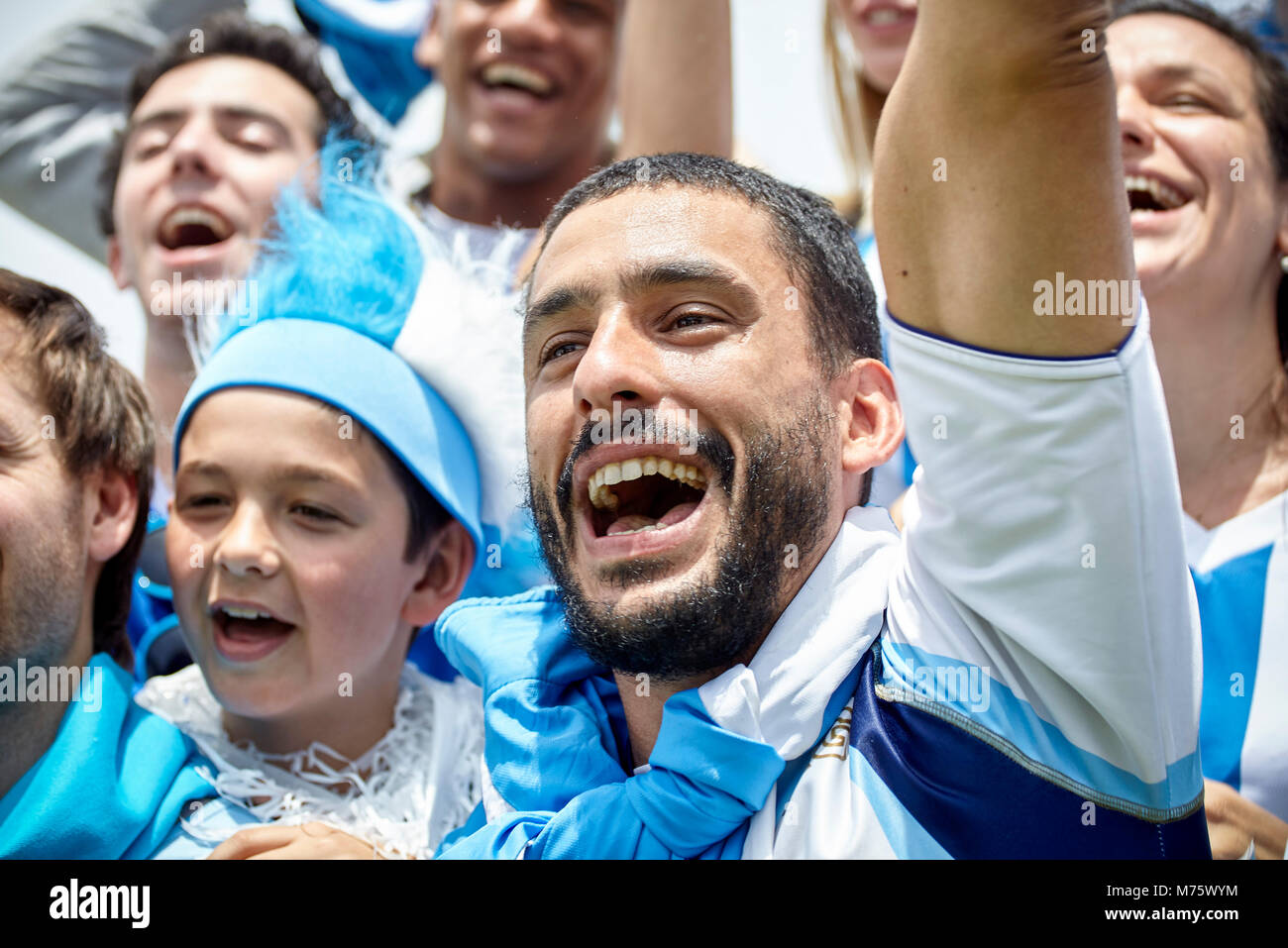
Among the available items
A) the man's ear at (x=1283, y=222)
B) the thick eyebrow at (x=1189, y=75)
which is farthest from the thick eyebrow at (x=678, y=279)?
the man's ear at (x=1283, y=222)

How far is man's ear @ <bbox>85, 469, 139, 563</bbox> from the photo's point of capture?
6.15ft

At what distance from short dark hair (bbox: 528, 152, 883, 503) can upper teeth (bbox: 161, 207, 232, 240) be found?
42.8 inches

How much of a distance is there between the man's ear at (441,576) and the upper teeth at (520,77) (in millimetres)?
1035

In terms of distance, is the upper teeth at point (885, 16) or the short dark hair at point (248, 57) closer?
the upper teeth at point (885, 16)

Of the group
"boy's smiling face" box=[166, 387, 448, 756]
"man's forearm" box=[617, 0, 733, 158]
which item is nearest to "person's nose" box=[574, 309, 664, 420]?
"boy's smiling face" box=[166, 387, 448, 756]

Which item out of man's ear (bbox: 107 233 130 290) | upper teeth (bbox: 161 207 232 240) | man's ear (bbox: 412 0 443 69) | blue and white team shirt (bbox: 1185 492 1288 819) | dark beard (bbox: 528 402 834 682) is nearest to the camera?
dark beard (bbox: 528 402 834 682)

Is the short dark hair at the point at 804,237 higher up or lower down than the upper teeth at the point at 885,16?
lower down

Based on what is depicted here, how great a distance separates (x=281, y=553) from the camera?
183cm

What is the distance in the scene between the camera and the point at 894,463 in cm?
229

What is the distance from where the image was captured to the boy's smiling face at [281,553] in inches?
72.6

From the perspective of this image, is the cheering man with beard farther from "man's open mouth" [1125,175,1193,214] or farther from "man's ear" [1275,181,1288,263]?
"man's ear" [1275,181,1288,263]

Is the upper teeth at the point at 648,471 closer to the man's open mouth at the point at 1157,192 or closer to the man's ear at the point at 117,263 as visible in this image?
the man's open mouth at the point at 1157,192
